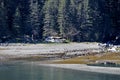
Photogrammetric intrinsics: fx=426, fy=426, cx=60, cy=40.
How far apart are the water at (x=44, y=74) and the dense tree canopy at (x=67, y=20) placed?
180 feet

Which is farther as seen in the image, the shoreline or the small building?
the small building

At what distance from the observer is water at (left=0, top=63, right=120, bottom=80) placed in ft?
199

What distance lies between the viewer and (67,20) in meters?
130

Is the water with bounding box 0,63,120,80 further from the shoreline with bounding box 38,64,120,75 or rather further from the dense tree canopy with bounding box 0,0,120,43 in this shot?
the dense tree canopy with bounding box 0,0,120,43

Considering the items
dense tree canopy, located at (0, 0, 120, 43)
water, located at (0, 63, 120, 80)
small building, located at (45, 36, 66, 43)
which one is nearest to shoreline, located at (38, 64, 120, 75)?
water, located at (0, 63, 120, 80)

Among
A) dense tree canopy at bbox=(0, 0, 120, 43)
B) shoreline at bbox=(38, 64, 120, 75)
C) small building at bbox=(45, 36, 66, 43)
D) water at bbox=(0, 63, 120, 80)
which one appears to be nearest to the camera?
water at bbox=(0, 63, 120, 80)

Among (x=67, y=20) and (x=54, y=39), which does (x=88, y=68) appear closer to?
(x=54, y=39)

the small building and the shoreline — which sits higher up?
the shoreline

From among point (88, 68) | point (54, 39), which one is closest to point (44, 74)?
point (88, 68)

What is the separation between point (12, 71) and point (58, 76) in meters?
8.55

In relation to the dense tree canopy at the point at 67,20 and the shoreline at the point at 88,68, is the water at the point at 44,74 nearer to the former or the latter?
the shoreline at the point at 88,68

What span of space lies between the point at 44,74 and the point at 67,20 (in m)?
66.2

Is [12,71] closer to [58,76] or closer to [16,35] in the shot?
[58,76]

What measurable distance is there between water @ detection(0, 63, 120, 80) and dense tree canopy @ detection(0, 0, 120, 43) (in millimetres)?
54862
